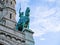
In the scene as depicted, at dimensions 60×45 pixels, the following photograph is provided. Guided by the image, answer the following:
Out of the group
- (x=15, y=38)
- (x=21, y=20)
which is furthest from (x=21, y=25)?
(x=15, y=38)

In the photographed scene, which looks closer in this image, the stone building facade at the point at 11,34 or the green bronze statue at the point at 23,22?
the stone building facade at the point at 11,34

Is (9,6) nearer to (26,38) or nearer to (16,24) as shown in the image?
(16,24)

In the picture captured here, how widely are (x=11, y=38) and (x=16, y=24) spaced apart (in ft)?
15.8

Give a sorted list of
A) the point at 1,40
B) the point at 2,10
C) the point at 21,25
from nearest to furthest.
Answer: the point at 1,40, the point at 21,25, the point at 2,10

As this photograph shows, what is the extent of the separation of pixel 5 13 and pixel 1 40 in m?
6.61

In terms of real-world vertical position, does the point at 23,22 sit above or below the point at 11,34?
above

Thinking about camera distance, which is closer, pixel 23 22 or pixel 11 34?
pixel 11 34

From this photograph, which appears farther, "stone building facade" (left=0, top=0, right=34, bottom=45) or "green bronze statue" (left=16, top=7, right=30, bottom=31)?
"green bronze statue" (left=16, top=7, right=30, bottom=31)

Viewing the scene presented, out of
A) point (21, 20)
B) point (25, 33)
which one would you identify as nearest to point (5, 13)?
point (21, 20)

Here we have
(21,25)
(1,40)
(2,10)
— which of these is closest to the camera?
(1,40)

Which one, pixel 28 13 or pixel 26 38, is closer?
pixel 26 38

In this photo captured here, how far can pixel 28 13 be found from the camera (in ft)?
116

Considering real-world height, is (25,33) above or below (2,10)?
below

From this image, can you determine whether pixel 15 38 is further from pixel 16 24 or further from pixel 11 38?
pixel 16 24
